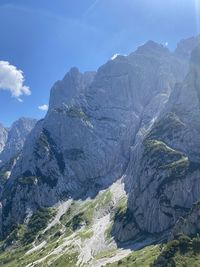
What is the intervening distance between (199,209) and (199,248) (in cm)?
4196

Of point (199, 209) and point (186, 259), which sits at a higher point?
point (199, 209)

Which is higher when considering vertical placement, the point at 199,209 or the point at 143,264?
the point at 199,209

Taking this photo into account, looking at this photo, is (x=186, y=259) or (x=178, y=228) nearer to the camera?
(x=186, y=259)

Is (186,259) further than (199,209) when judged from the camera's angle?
No

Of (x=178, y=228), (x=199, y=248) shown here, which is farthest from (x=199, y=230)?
(x=199, y=248)

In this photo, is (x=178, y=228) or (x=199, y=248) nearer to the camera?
(x=199, y=248)

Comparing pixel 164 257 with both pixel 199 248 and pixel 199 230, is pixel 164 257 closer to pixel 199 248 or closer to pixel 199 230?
pixel 199 248

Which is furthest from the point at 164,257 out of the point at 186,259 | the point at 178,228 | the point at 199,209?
the point at 199,209

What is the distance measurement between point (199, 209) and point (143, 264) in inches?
1497

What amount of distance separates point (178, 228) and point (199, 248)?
3279 cm

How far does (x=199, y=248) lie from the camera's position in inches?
6083

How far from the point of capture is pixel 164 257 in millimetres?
154750

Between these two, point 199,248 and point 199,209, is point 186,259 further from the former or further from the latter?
point 199,209

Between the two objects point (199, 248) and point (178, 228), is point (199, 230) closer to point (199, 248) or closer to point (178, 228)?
point (178, 228)
